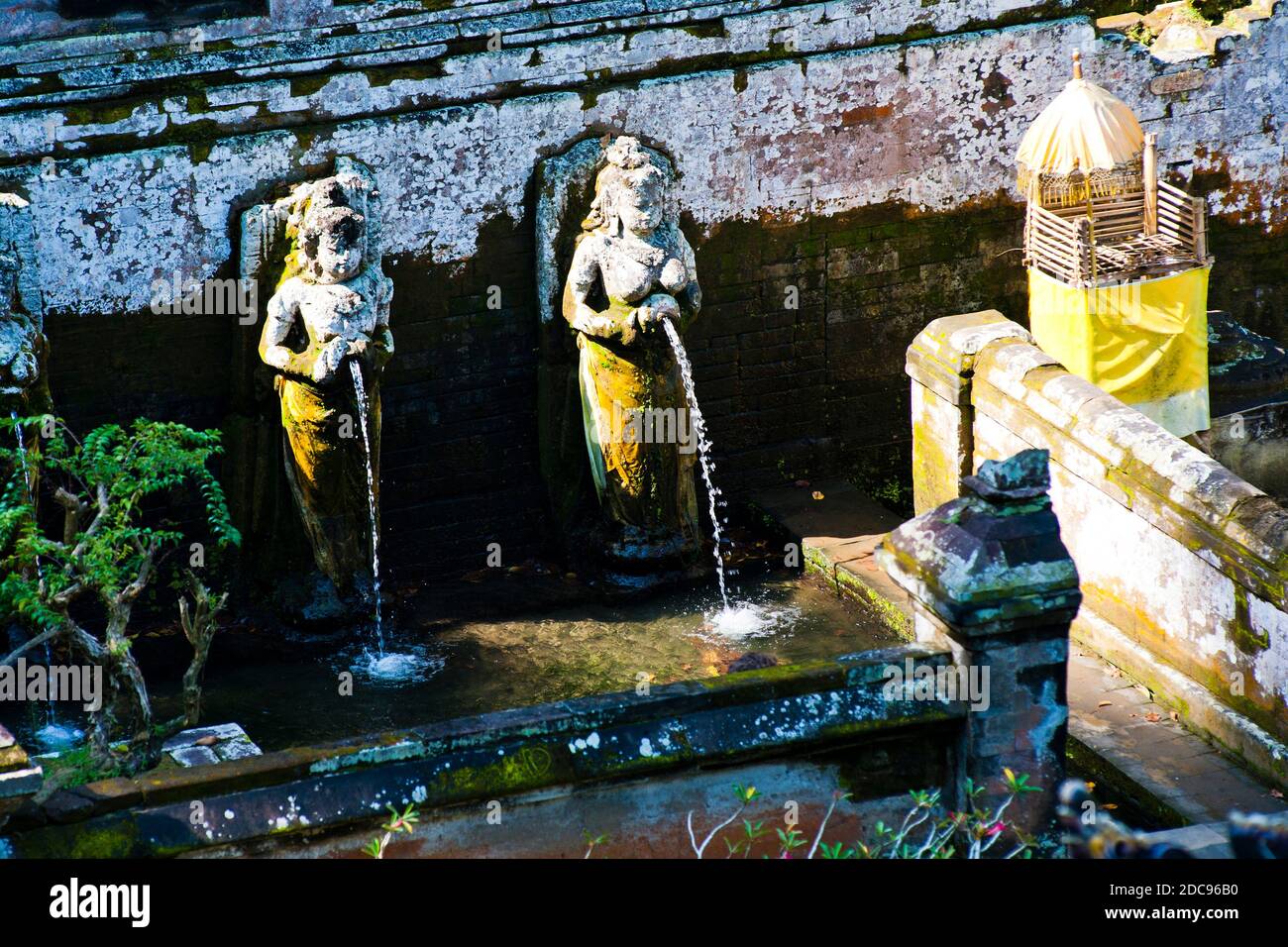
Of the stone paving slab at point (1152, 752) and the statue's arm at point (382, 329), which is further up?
the statue's arm at point (382, 329)

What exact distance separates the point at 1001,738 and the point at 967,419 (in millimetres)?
3370

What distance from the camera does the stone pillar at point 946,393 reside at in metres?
10.9

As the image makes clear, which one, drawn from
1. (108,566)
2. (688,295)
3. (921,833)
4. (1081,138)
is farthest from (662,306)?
(921,833)

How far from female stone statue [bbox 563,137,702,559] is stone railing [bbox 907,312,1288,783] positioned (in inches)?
53.2

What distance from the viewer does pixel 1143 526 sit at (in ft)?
32.0

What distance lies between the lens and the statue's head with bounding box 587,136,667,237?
1100 cm

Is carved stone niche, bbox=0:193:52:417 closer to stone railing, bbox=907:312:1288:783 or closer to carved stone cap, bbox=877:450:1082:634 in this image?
stone railing, bbox=907:312:1288:783

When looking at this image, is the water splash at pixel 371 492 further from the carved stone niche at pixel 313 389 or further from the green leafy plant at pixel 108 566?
the green leafy plant at pixel 108 566

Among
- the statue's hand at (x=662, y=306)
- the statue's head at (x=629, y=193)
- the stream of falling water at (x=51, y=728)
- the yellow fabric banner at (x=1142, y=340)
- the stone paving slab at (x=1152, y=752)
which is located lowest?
the stone paving slab at (x=1152, y=752)

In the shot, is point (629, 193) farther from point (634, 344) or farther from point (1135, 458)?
point (1135, 458)

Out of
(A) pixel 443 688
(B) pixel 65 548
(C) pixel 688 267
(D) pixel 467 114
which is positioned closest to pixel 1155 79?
(C) pixel 688 267

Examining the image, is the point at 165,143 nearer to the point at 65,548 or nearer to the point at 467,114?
the point at 467,114

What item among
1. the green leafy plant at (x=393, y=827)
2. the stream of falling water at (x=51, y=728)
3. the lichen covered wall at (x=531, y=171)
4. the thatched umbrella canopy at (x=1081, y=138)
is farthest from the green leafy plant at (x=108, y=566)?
the thatched umbrella canopy at (x=1081, y=138)

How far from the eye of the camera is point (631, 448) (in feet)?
36.7
